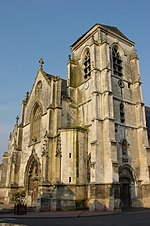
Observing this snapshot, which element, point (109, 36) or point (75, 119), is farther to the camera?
point (109, 36)

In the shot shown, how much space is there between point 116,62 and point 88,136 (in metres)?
10.0

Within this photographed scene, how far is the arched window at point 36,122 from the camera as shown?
2729 centimetres

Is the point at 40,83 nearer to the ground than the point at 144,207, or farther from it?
farther from it

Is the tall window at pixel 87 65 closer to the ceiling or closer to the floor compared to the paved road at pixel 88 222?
closer to the ceiling

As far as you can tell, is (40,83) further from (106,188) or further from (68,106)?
(106,188)

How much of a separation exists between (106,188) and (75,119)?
356 inches

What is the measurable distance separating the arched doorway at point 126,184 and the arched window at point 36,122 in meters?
10.4

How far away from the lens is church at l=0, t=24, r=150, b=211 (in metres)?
20.3

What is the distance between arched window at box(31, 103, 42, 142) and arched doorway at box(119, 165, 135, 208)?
410 inches

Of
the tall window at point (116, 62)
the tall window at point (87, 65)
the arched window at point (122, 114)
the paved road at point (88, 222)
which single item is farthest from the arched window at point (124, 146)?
the paved road at point (88, 222)

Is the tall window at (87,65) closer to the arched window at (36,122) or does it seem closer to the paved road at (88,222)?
the arched window at (36,122)

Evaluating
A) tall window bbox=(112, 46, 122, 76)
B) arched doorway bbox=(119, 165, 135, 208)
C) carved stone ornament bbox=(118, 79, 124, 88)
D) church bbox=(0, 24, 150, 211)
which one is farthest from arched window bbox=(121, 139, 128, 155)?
tall window bbox=(112, 46, 122, 76)

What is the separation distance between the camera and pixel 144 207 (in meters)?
21.7

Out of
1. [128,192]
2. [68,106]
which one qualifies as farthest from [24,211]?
[68,106]
